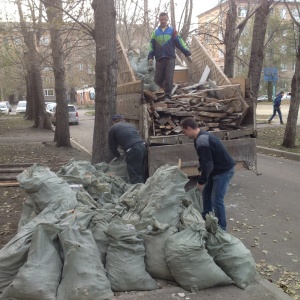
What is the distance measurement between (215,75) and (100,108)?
8.60 feet

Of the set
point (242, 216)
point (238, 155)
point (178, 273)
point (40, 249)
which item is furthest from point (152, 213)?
point (238, 155)

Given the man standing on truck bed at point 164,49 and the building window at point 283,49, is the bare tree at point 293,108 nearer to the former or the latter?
the man standing on truck bed at point 164,49

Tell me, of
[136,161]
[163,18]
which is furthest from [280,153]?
[136,161]

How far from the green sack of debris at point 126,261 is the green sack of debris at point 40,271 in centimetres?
49

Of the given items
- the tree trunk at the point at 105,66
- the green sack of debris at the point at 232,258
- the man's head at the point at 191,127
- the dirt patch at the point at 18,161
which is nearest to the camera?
the green sack of debris at the point at 232,258

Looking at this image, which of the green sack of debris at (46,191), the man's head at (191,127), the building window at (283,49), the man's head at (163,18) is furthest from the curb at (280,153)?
the building window at (283,49)

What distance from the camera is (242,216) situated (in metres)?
6.59

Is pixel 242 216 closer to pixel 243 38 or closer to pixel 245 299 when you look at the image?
pixel 245 299

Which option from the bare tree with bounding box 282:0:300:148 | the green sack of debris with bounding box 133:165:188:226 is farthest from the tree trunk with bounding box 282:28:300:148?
the green sack of debris with bounding box 133:165:188:226

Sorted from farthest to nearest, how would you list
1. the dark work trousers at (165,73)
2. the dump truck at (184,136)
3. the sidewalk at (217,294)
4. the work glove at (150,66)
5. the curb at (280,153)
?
1. the curb at (280,153)
2. the work glove at (150,66)
3. the dark work trousers at (165,73)
4. the dump truck at (184,136)
5. the sidewalk at (217,294)

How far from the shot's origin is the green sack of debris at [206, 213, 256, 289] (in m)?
4.05

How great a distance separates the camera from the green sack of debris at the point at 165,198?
4523 mm

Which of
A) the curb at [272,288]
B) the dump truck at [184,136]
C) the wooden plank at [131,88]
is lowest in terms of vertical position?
the curb at [272,288]

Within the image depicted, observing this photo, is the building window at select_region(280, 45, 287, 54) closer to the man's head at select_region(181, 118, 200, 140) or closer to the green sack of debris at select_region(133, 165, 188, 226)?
the man's head at select_region(181, 118, 200, 140)
